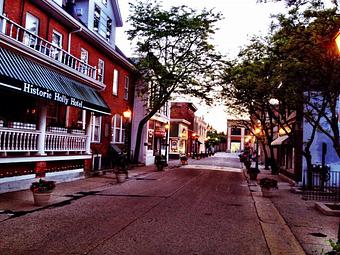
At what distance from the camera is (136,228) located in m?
8.61

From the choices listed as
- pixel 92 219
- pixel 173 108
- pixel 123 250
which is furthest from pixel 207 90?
pixel 173 108

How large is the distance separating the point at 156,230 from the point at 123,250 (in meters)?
1.79

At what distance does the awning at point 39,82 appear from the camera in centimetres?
1207

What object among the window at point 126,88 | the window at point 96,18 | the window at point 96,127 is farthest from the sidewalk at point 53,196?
the window at point 126,88

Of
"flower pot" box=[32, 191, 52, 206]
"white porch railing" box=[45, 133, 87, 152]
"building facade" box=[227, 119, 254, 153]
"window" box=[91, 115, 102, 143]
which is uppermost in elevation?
"building facade" box=[227, 119, 254, 153]

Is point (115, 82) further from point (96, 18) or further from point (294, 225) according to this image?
point (294, 225)

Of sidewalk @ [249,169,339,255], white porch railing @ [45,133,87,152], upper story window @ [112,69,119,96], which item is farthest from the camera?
upper story window @ [112,69,119,96]

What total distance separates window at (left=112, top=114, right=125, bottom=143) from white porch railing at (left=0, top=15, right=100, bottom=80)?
677cm

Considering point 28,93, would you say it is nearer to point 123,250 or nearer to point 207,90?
point 123,250

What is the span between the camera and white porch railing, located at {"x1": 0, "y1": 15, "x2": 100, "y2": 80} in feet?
44.2

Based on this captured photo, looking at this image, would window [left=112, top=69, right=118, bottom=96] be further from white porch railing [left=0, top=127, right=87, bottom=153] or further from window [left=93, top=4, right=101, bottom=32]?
white porch railing [left=0, top=127, right=87, bottom=153]

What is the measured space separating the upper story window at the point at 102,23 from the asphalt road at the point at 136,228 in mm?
14657

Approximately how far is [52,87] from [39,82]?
3.15 ft

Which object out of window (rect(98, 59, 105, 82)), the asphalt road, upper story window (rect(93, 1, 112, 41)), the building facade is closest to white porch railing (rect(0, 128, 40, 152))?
the asphalt road
